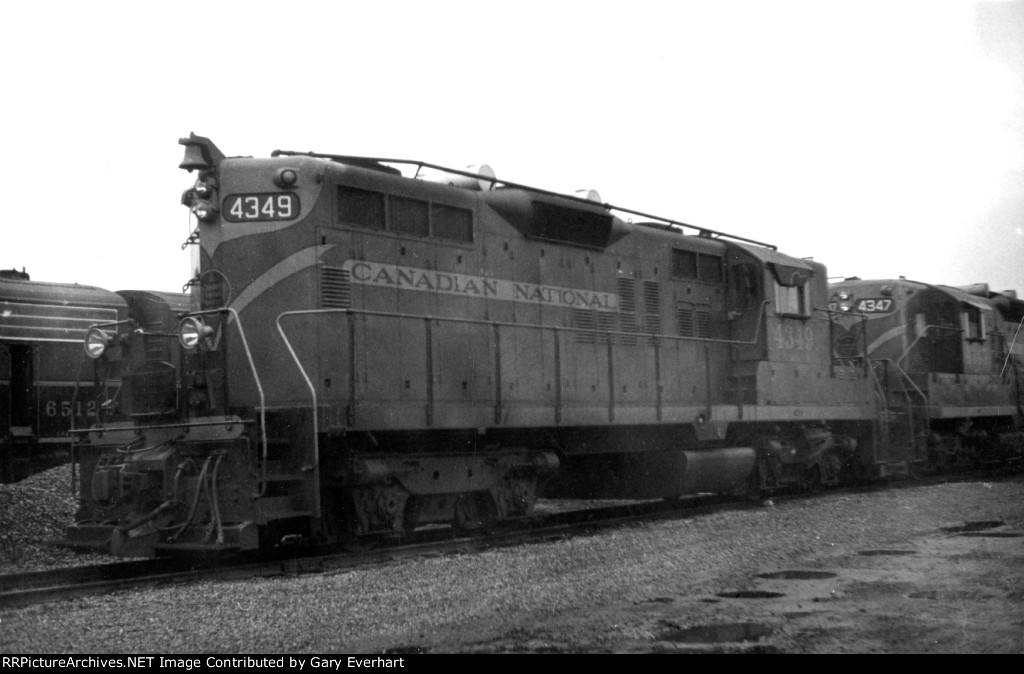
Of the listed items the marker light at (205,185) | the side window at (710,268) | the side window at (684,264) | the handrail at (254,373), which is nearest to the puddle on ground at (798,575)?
the handrail at (254,373)

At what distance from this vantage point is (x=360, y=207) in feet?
30.9

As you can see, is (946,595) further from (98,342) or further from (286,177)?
(98,342)

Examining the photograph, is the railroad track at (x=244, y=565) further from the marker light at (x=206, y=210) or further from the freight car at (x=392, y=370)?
the marker light at (x=206, y=210)

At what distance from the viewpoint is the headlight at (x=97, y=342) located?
370 inches

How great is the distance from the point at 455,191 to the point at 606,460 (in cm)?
409

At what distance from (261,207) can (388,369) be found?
1.90 metres

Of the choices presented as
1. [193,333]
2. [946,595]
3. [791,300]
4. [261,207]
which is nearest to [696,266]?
[791,300]

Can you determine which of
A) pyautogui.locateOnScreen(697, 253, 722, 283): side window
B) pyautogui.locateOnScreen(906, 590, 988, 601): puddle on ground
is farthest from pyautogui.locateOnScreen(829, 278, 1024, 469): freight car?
pyautogui.locateOnScreen(906, 590, 988, 601): puddle on ground

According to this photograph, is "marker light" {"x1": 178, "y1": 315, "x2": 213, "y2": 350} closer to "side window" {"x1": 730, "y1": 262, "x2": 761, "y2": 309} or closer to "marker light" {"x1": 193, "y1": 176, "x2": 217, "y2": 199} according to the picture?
"marker light" {"x1": 193, "y1": 176, "x2": 217, "y2": 199}

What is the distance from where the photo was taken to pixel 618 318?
1219cm

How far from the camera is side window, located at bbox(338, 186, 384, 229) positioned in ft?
30.4

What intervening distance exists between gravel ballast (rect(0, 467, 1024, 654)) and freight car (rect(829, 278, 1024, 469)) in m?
6.48

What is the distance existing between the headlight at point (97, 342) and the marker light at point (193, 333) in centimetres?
117

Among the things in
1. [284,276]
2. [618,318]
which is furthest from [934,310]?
[284,276]
